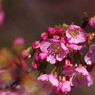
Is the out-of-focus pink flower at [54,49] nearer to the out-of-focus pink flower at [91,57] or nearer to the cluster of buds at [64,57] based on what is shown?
the cluster of buds at [64,57]

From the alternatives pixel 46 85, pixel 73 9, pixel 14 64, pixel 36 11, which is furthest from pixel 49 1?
pixel 14 64

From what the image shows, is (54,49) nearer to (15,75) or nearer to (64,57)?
(64,57)

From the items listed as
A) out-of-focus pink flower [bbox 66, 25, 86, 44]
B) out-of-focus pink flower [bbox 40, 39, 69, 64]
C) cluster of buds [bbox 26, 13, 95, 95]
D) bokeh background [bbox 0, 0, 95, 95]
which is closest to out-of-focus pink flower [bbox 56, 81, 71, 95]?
cluster of buds [bbox 26, 13, 95, 95]

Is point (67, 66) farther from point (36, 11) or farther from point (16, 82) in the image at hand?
point (36, 11)

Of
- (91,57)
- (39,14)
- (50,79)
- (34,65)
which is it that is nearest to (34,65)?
(34,65)

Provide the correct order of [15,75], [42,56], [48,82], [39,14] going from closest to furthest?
[15,75]
[42,56]
[48,82]
[39,14]

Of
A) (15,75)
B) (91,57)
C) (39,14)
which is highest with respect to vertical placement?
(39,14)

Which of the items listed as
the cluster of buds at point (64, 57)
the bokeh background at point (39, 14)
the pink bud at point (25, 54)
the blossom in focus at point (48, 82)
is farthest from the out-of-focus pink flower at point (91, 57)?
the bokeh background at point (39, 14)

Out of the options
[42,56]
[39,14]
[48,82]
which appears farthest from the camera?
[39,14]

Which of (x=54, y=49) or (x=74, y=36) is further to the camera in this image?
(x=54, y=49)
